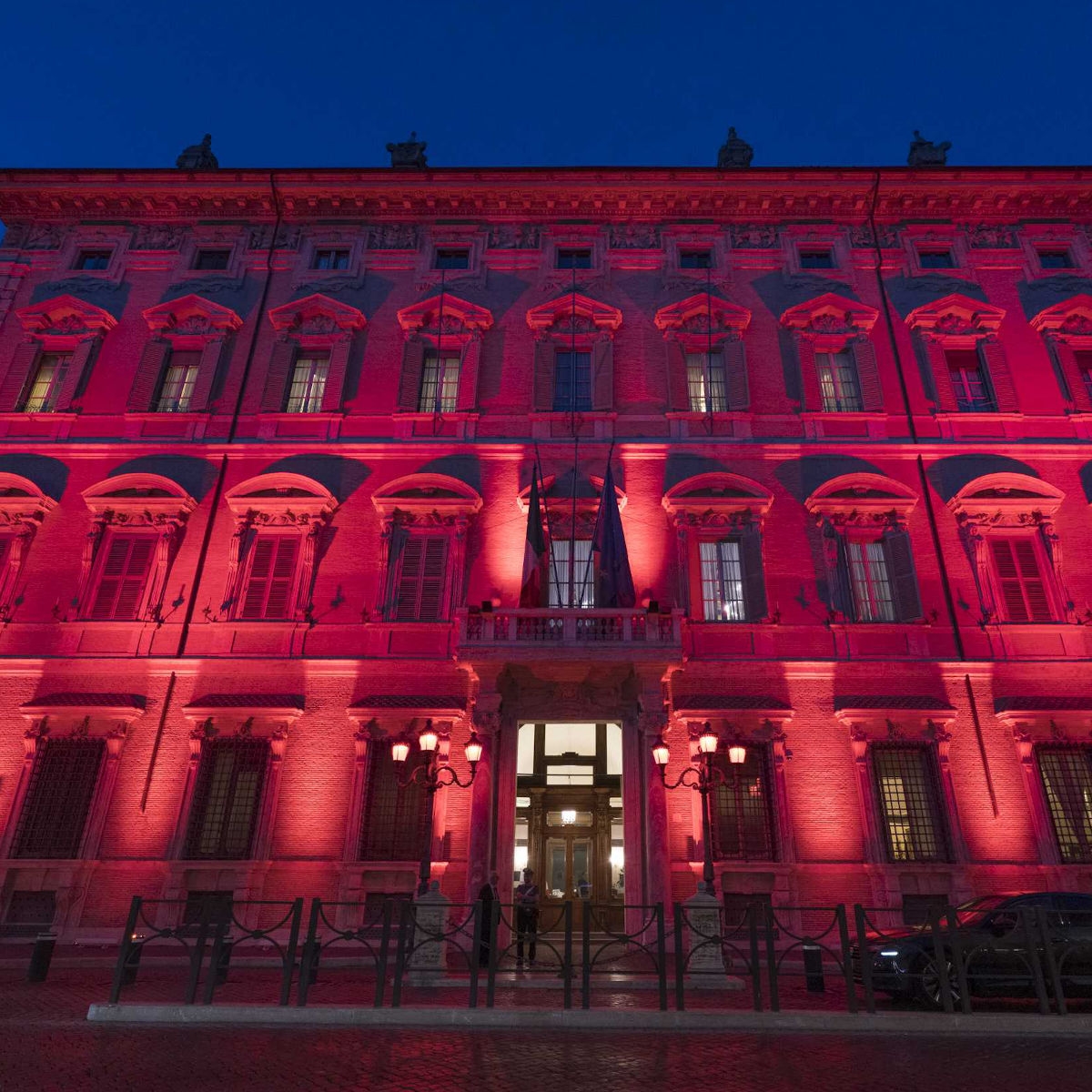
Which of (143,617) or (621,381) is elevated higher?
(621,381)

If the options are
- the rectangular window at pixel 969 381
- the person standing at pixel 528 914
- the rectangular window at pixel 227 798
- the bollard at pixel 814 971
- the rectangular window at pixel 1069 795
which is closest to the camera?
the bollard at pixel 814 971

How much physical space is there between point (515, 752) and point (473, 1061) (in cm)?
822

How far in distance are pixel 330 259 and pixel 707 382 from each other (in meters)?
11.1

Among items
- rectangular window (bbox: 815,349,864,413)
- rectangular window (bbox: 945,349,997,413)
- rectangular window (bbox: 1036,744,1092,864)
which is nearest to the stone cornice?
rectangular window (bbox: 945,349,997,413)

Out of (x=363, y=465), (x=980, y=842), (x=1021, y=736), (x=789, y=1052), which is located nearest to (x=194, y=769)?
(x=363, y=465)

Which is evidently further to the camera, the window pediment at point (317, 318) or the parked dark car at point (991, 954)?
the window pediment at point (317, 318)

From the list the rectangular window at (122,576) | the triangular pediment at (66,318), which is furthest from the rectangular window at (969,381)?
the triangular pediment at (66,318)

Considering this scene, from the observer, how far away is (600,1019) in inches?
337

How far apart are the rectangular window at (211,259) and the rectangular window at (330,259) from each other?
98.2 inches

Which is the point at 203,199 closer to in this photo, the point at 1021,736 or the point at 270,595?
the point at 270,595

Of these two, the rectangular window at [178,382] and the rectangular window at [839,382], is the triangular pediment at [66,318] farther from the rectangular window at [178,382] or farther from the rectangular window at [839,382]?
the rectangular window at [839,382]

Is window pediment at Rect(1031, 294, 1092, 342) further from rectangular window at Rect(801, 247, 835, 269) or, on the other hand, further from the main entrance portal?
the main entrance portal

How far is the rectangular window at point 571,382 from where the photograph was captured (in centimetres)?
1953

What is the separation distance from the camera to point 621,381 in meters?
19.6
